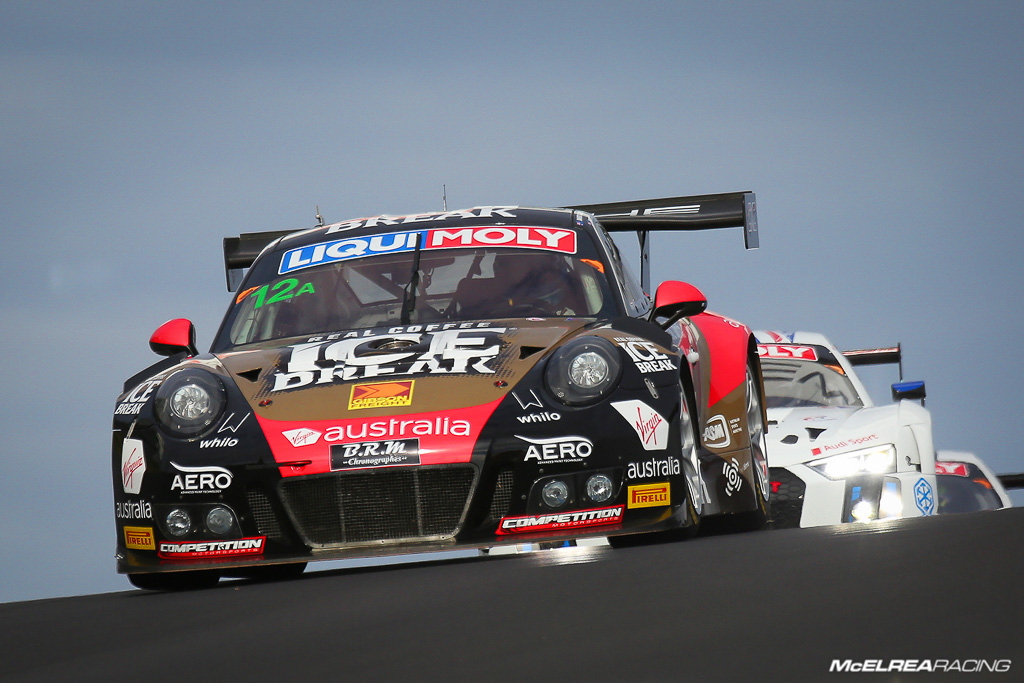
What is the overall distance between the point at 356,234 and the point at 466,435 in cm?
200

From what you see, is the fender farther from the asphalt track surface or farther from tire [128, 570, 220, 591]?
tire [128, 570, 220, 591]

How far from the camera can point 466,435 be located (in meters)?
4.82

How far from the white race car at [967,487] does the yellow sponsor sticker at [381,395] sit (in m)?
5.75

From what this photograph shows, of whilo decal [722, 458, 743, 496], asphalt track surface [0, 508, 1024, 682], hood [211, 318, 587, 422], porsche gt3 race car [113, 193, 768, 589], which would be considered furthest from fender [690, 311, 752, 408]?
asphalt track surface [0, 508, 1024, 682]

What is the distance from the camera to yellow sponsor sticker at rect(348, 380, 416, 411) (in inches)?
196

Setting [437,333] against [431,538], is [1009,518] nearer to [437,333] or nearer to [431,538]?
[431,538]

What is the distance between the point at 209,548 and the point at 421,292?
5.10 ft

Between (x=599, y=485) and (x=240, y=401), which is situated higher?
(x=240, y=401)

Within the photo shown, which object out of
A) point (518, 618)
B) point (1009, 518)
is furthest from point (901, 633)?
point (1009, 518)

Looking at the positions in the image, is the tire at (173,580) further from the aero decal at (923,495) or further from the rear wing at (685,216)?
the aero decal at (923,495)

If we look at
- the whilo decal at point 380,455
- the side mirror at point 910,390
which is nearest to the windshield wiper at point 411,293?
the whilo decal at point 380,455

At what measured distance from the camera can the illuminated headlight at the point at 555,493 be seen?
4863 mm

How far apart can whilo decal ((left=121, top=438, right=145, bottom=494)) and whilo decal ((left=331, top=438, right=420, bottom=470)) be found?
0.77 meters

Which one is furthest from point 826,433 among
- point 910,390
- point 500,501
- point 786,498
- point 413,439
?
point 413,439
